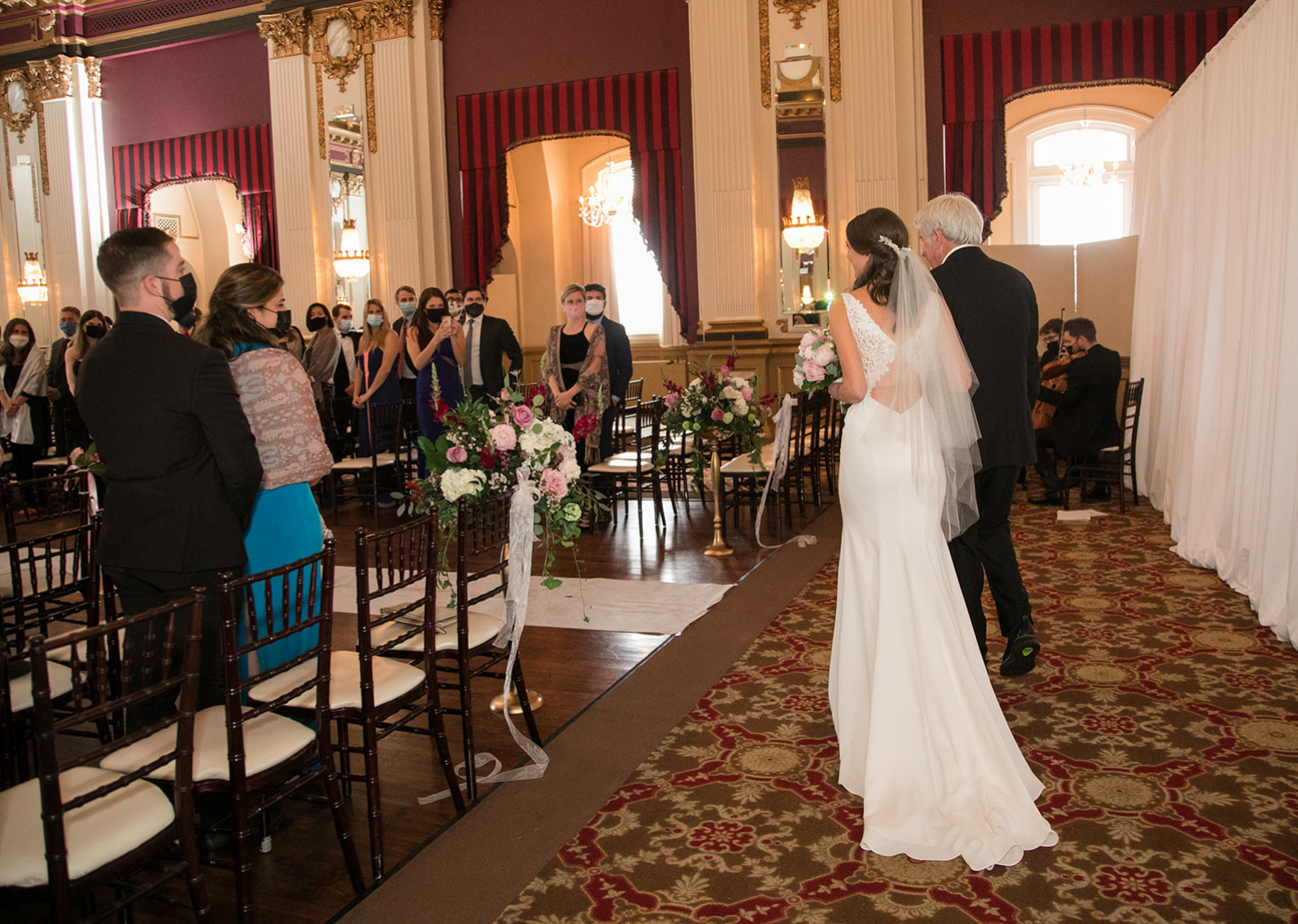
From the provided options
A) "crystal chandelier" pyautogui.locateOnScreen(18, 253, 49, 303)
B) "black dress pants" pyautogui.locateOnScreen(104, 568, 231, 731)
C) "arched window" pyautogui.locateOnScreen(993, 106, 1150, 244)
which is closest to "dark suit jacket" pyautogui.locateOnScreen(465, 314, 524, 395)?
"black dress pants" pyautogui.locateOnScreen(104, 568, 231, 731)

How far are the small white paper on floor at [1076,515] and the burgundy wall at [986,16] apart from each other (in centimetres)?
392

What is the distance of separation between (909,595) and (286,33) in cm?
1190

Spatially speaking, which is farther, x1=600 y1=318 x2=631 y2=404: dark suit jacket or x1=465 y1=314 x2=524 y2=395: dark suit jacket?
x1=465 y1=314 x2=524 y2=395: dark suit jacket

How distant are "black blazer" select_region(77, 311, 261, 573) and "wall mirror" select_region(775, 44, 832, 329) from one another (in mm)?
7931

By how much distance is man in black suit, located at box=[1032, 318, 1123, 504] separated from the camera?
7652mm

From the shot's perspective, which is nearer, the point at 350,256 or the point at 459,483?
the point at 459,483

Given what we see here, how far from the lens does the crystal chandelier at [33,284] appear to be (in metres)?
13.9

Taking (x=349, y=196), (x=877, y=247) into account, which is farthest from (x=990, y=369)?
(x=349, y=196)

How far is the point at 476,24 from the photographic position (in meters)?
11.8

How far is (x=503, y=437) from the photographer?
3707mm

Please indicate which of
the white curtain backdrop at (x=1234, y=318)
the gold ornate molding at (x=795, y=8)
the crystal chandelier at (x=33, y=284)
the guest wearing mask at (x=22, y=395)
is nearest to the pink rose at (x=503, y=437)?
the white curtain backdrop at (x=1234, y=318)

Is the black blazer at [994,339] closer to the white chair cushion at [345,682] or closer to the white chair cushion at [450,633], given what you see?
the white chair cushion at [450,633]

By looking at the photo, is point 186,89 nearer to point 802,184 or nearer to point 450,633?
point 802,184

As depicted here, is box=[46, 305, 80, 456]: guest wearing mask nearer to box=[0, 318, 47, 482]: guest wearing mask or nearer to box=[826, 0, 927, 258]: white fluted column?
box=[0, 318, 47, 482]: guest wearing mask
